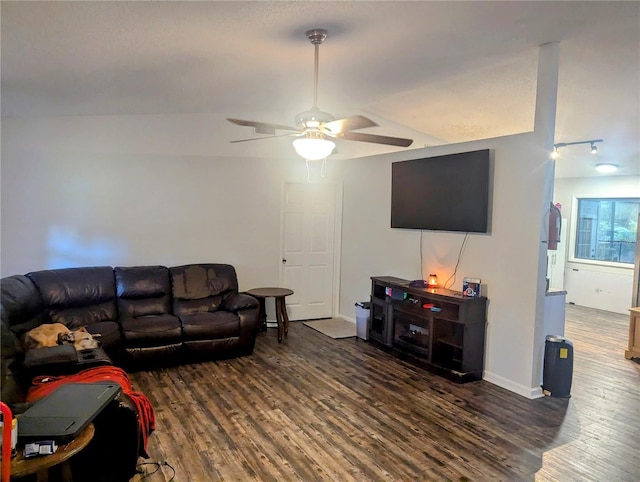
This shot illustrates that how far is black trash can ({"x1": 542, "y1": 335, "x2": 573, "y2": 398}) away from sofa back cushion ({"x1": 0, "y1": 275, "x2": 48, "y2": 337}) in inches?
168

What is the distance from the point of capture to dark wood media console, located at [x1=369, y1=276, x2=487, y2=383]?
421 cm

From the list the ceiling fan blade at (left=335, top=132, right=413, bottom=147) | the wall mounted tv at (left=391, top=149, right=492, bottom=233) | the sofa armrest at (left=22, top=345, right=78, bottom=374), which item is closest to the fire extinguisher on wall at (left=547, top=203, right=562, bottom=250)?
the wall mounted tv at (left=391, top=149, right=492, bottom=233)

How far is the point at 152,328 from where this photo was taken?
14.4ft

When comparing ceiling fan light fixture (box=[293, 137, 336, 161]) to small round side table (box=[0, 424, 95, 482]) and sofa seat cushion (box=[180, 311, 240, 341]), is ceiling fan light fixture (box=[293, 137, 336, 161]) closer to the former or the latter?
small round side table (box=[0, 424, 95, 482])

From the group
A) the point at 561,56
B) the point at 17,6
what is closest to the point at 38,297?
the point at 17,6

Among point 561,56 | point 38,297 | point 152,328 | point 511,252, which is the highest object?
point 561,56

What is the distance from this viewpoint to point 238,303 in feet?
16.2

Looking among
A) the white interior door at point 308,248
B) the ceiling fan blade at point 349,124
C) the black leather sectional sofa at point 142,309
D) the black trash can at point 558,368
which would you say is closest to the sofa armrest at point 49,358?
the black leather sectional sofa at point 142,309

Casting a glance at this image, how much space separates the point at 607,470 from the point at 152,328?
3.80 m

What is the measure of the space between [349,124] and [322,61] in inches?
31.0

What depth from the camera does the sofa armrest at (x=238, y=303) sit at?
16.0 ft

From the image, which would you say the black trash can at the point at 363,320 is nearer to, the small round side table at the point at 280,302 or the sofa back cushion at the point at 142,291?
the small round side table at the point at 280,302

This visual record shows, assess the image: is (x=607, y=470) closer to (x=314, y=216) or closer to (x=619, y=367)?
(x=619, y=367)

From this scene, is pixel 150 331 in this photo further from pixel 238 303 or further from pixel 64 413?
pixel 64 413
